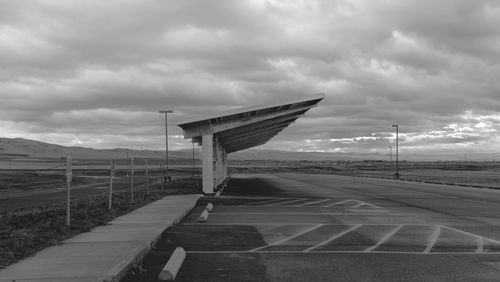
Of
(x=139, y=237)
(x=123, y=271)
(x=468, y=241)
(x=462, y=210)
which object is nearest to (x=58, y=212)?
(x=139, y=237)

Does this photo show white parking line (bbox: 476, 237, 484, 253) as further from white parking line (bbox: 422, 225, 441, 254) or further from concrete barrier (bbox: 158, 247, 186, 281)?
concrete barrier (bbox: 158, 247, 186, 281)

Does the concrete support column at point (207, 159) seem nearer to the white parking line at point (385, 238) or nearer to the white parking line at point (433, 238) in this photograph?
the white parking line at point (385, 238)

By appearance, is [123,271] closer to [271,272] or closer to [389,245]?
[271,272]

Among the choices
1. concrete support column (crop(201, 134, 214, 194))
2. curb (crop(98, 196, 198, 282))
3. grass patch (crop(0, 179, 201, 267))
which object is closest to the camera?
curb (crop(98, 196, 198, 282))

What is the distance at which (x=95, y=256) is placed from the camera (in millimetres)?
8383

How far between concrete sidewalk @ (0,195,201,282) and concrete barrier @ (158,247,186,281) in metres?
0.54

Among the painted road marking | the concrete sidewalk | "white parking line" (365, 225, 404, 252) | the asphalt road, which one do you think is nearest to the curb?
the concrete sidewalk

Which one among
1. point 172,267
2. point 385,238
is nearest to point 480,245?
point 385,238

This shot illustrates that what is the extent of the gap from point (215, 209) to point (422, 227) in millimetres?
7374

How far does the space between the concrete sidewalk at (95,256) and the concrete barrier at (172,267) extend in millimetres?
544

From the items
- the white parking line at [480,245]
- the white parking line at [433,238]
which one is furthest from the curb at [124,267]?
the white parking line at [480,245]

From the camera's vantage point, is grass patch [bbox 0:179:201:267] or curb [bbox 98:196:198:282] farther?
grass patch [bbox 0:179:201:267]

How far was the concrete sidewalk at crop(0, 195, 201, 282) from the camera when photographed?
698 centimetres

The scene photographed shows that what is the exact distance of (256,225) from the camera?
1350cm
